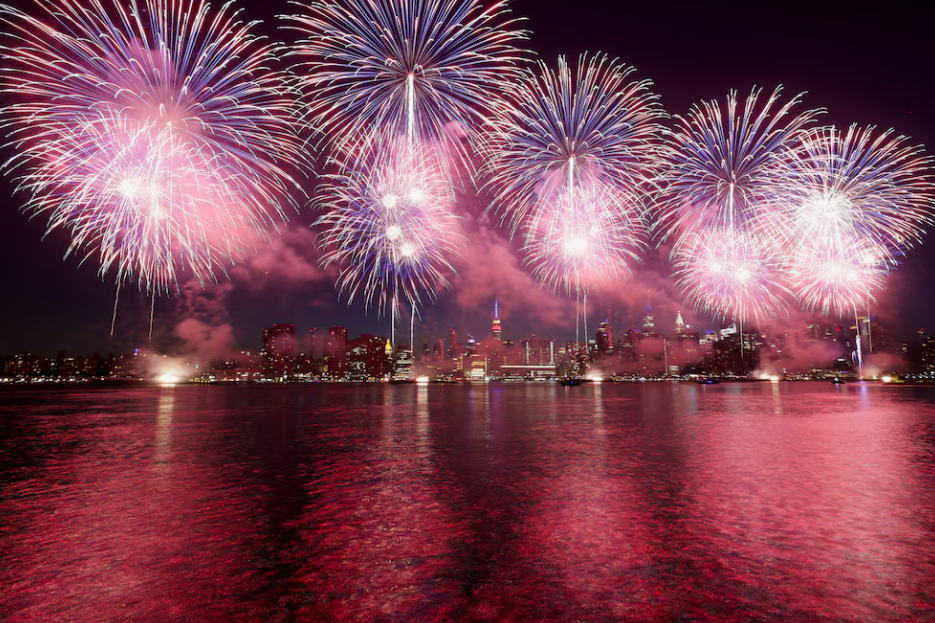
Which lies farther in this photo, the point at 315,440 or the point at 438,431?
the point at 438,431

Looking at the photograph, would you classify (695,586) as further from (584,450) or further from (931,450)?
(931,450)

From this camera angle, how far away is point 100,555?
8016 millimetres

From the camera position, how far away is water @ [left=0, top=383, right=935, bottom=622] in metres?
6.12

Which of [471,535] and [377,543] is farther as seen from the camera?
[471,535]

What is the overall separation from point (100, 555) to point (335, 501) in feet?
14.6

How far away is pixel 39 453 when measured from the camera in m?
19.8

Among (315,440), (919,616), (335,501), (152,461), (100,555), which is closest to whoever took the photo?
(919,616)

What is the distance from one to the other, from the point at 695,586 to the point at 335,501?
7.55 meters

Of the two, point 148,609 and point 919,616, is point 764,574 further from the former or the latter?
point 148,609

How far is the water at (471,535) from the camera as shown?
6125 millimetres

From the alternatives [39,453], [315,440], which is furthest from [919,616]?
[39,453]

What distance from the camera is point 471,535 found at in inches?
351

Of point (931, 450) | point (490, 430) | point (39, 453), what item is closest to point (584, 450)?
point (490, 430)

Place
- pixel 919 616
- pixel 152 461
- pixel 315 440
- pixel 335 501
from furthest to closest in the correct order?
pixel 315 440
pixel 152 461
pixel 335 501
pixel 919 616
